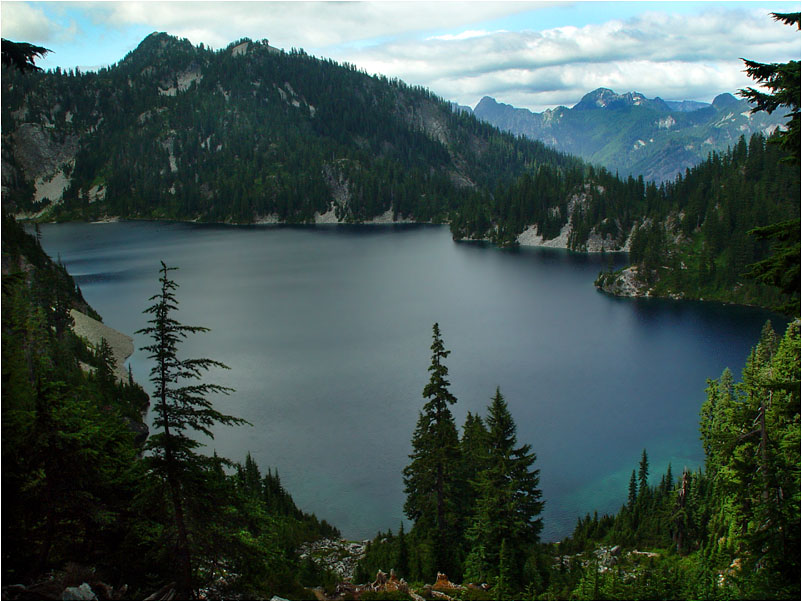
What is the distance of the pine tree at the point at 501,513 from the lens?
28375 mm

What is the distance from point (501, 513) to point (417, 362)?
138 ft

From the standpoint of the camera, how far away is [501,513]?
2944cm

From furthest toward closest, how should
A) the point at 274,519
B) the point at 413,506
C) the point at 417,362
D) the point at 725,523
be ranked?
the point at 417,362
the point at 413,506
the point at 725,523
the point at 274,519

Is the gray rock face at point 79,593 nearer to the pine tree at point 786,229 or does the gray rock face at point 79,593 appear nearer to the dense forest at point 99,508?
the dense forest at point 99,508

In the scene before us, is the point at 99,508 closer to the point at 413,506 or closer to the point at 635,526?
the point at 413,506

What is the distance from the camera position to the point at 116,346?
80312 mm

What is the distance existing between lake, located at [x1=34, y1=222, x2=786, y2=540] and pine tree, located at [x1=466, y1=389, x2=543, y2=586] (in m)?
11.0

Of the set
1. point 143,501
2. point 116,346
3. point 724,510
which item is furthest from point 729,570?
point 116,346

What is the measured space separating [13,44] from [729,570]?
29.9 metres

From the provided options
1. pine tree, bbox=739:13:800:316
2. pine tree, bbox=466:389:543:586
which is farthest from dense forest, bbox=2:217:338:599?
pine tree, bbox=739:13:800:316

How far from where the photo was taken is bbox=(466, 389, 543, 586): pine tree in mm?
28375

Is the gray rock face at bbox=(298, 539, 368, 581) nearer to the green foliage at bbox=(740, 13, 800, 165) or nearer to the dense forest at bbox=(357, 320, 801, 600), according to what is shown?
the dense forest at bbox=(357, 320, 801, 600)

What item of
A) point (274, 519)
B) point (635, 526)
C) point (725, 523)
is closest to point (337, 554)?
point (274, 519)

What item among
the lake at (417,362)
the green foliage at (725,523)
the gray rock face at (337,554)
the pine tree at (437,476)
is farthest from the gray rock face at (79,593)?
the lake at (417,362)
